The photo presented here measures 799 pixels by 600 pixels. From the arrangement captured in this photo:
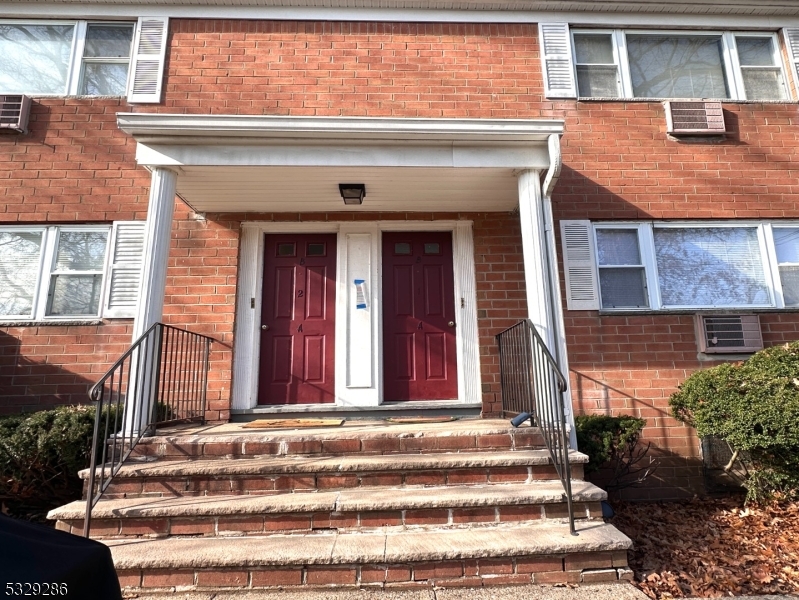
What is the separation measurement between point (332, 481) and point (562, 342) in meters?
2.33

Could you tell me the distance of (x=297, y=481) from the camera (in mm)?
3449

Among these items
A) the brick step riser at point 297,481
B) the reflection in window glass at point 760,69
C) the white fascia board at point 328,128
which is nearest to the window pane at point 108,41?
the white fascia board at point 328,128

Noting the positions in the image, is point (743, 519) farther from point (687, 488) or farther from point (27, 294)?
point (27, 294)

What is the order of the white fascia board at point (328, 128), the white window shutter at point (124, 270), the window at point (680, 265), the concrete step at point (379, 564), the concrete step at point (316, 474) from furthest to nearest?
the window at point (680, 265), the white window shutter at point (124, 270), the white fascia board at point (328, 128), the concrete step at point (316, 474), the concrete step at point (379, 564)

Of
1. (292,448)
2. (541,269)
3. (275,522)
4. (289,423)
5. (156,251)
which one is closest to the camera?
(275,522)

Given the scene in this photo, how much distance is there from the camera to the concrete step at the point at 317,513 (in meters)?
3.13

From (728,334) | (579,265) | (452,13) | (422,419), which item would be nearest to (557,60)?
(452,13)

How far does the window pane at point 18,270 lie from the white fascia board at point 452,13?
9.20 feet

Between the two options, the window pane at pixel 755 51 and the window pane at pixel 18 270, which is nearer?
the window pane at pixel 18 270

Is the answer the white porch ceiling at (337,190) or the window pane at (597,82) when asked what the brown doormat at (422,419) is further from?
the window pane at (597,82)

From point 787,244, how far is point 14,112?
8.96 metres

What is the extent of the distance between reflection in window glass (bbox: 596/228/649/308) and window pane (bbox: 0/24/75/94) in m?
6.54

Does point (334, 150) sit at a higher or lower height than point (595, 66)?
lower

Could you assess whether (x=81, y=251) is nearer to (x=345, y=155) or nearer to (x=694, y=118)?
(x=345, y=155)
